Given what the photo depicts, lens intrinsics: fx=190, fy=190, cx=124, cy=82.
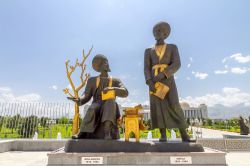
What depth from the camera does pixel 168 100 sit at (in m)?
4.16

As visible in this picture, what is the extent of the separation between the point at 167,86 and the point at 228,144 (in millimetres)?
7733

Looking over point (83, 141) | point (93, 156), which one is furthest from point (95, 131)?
point (93, 156)

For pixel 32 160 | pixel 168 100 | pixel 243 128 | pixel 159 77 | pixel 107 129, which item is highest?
pixel 159 77

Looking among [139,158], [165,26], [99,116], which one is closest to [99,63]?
[99,116]

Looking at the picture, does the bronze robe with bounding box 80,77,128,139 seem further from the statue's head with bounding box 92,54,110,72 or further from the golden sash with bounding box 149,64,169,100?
the golden sash with bounding box 149,64,169,100

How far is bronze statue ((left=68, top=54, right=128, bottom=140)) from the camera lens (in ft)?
12.5

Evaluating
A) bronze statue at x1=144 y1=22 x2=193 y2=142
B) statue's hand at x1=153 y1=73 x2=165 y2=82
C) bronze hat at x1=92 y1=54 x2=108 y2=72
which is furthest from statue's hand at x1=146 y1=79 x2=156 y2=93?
bronze hat at x1=92 y1=54 x2=108 y2=72

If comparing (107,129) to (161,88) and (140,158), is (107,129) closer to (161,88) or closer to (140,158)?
(140,158)

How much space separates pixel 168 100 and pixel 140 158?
1415 mm

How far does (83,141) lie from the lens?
143 inches

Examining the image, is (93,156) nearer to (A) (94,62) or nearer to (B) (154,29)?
(A) (94,62)

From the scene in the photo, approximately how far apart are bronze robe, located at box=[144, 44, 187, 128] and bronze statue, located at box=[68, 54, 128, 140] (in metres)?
0.71

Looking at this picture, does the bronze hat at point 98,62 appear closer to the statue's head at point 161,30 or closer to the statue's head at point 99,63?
the statue's head at point 99,63

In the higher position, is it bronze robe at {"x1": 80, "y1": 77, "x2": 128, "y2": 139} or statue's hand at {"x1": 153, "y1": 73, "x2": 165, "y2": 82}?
statue's hand at {"x1": 153, "y1": 73, "x2": 165, "y2": 82}
